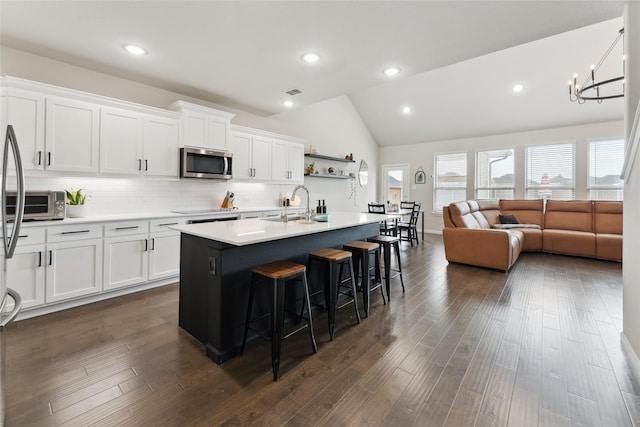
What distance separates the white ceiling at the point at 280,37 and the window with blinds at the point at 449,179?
333 centimetres

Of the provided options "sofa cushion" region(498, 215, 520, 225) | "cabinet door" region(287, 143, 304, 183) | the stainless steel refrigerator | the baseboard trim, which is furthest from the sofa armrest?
the stainless steel refrigerator

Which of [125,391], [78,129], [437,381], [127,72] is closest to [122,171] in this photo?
[78,129]

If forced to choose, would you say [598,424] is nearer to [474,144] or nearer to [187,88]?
[187,88]

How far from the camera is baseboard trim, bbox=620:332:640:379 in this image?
1951 millimetres

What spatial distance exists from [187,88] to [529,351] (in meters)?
4.96

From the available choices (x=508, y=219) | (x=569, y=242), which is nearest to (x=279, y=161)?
(x=508, y=219)

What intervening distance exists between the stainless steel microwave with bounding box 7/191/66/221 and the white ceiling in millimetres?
1549

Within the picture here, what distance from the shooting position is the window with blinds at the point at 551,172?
6570 mm

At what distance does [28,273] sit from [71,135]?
146 cm

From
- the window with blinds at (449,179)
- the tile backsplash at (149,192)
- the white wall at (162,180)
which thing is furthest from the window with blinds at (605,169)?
the tile backsplash at (149,192)

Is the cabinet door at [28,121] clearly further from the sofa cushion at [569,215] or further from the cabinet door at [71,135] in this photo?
the sofa cushion at [569,215]

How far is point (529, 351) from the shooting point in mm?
2230

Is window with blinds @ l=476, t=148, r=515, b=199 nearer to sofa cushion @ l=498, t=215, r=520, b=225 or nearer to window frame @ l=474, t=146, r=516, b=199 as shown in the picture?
window frame @ l=474, t=146, r=516, b=199

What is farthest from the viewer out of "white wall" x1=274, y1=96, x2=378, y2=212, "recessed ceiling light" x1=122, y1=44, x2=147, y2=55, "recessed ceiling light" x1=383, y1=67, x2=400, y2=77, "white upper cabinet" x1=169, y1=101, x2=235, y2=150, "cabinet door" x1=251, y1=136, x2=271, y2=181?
"white wall" x1=274, y1=96, x2=378, y2=212
